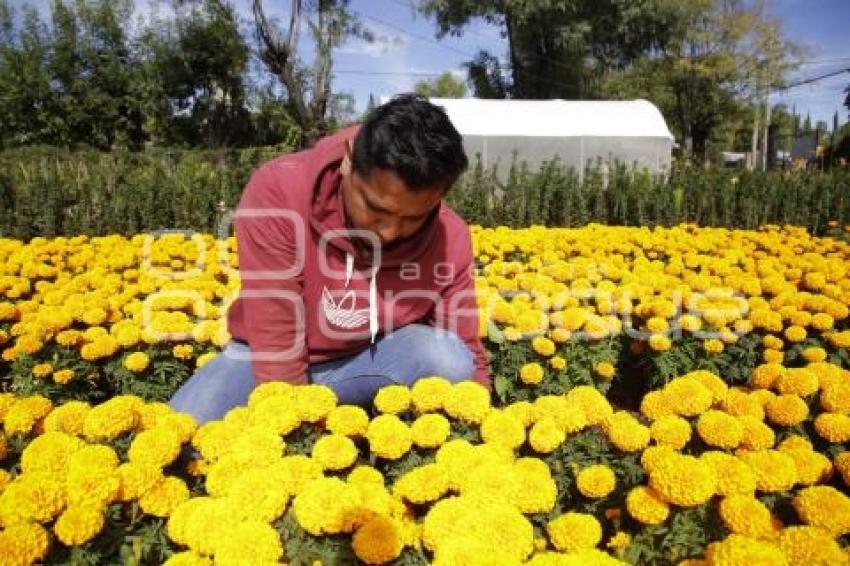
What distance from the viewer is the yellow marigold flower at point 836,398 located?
1.86m

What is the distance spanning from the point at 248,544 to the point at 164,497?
0.32 metres

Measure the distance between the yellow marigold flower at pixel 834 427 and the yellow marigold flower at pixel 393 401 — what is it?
3.84 feet

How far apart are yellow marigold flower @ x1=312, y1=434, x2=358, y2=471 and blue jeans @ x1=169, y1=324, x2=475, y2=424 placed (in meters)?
0.92

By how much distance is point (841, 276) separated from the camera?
12.7 ft

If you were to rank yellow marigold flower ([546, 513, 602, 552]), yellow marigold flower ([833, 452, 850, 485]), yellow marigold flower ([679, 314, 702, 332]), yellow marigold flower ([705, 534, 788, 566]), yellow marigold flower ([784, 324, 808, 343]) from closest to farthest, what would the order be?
1. yellow marigold flower ([705, 534, 788, 566])
2. yellow marigold flower ([546, 513, 602, 552])
3. yellow marigold flower ([833, 452, 850, 485])
4. yellow marigold flower ([784, 324, 808, 343])
5. yellow marigold flower ([679, 314, 702, 332])

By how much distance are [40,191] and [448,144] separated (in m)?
7.88

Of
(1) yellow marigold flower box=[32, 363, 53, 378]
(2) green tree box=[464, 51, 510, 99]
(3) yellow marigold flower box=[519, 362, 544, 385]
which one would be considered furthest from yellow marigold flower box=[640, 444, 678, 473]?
(2) green tree box=[464, 51, 510, 99]

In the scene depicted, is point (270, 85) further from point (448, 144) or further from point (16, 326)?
point (448, 144)

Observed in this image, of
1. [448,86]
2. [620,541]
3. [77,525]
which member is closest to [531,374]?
[620,541]

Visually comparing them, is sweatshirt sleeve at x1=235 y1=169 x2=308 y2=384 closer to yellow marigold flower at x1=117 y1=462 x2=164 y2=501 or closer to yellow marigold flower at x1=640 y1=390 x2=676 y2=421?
yellow marigold flower at x1=117 y1=462 x2=164 y2=501

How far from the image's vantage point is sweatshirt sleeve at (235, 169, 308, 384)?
7.58 feet

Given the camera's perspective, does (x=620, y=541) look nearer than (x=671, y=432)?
Yes

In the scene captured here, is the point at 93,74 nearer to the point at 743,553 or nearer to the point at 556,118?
the point at 556,118

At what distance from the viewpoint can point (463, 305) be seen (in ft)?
8.81
